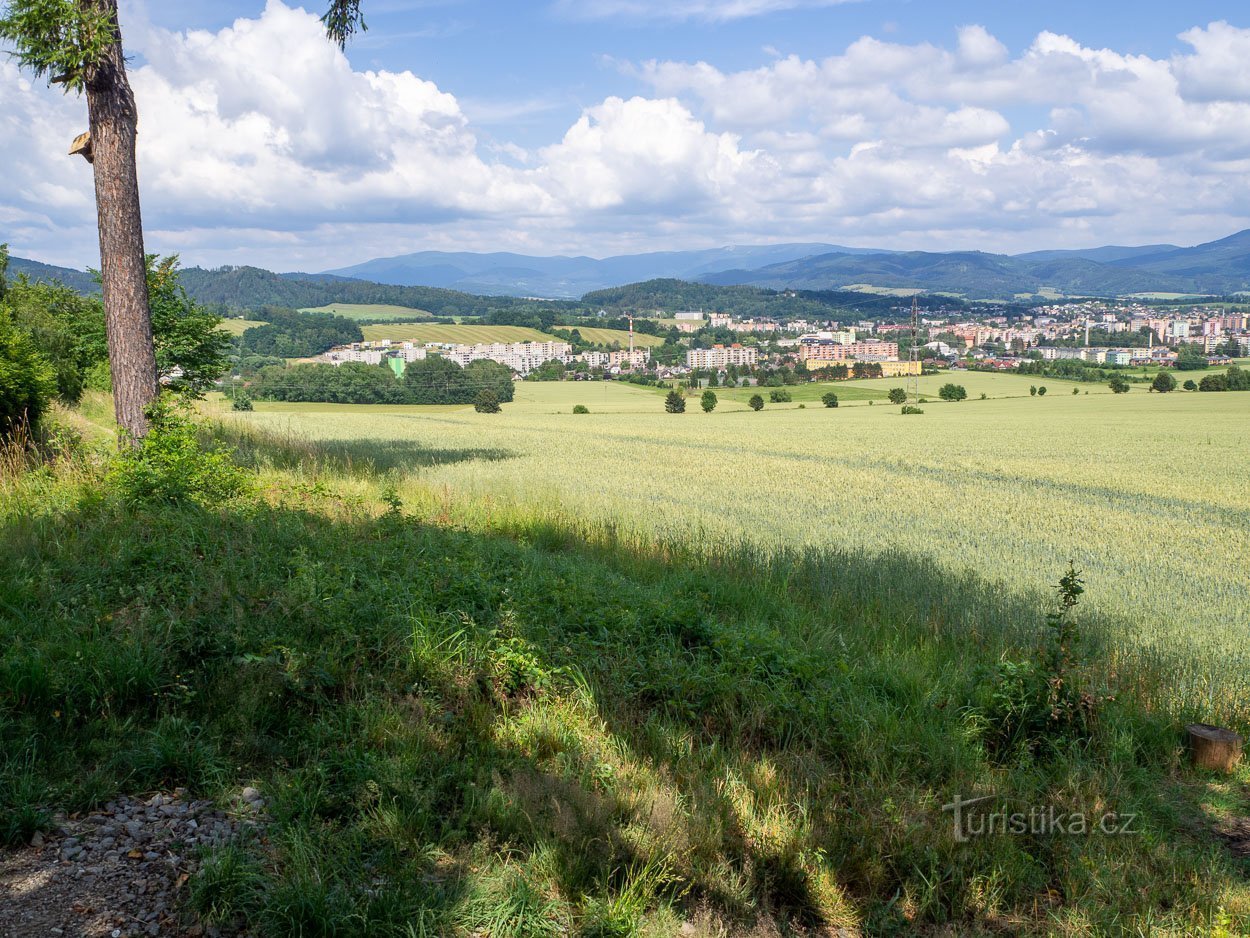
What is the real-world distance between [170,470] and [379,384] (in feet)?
231

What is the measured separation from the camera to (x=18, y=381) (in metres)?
10.7

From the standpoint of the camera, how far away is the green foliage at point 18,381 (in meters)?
10.5

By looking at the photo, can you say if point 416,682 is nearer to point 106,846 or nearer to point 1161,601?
point 106,846

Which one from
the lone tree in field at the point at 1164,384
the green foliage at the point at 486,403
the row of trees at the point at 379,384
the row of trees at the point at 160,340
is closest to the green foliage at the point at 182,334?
the row of trees at the point at 160,340

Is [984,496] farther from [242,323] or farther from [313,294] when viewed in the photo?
[313,294]

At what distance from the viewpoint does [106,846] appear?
3.34m

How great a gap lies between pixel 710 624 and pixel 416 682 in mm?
2331

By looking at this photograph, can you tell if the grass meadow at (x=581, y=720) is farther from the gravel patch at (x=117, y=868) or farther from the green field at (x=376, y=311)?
the green field at (x=376, y=311)

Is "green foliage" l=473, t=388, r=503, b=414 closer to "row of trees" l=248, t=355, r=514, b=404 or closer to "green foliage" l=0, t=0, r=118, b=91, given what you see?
"row of trees" l=248, t=355, r=514, b=404

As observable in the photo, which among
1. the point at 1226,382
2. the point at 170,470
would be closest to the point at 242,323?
the point at 170,470

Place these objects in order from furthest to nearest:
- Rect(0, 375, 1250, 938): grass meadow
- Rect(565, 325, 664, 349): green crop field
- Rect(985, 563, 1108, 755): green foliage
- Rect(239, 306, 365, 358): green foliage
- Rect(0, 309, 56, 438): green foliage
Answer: Rect(565, 325, 664, 349): green crop field
Rect(239, 306, 365, 358): green foliage
Rect(0, 309, 56, 438): green foliage
Rect(985, 563, 1108, 755): green foliage
Rect(0, 375, 1250, 938): grass meadow

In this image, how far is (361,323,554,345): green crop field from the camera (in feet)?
401

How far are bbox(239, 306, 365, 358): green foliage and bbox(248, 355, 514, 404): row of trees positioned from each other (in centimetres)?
2066

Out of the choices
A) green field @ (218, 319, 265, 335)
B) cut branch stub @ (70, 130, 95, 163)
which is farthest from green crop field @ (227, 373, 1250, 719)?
green field @ (218, 319, 265, 335)
